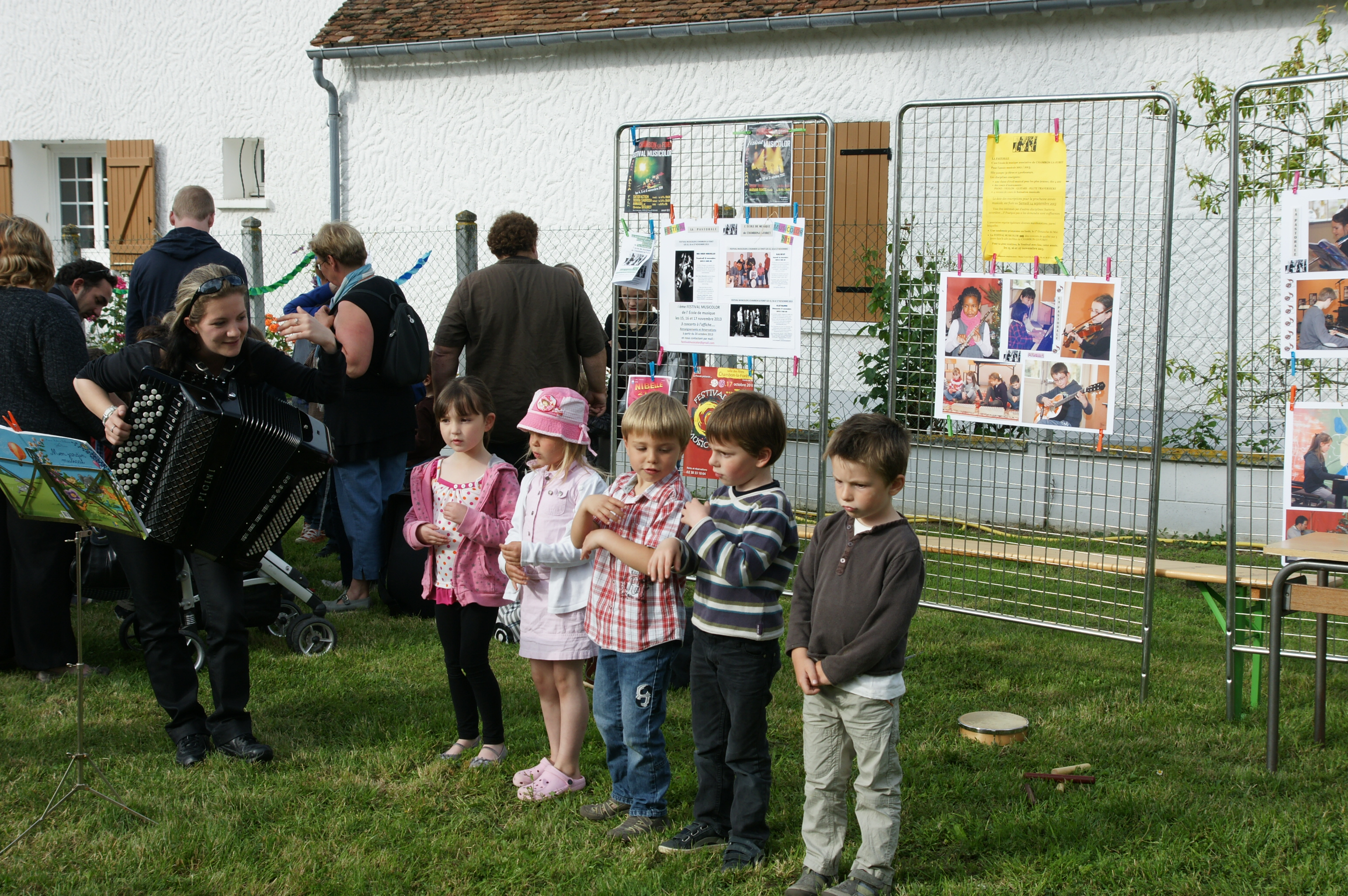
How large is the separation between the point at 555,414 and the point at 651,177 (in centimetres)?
210

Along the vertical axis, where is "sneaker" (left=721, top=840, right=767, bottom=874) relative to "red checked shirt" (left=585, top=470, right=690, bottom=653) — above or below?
below

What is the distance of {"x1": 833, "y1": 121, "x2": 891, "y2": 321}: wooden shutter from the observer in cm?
962

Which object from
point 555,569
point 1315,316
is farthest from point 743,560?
point 1315,316

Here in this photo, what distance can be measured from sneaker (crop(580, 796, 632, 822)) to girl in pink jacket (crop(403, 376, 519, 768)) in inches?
21.8

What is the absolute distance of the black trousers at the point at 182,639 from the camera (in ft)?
13.6

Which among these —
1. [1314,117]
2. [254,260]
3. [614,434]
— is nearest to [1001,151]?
[614,434]

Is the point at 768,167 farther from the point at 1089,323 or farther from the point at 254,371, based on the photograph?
the point at 254,371

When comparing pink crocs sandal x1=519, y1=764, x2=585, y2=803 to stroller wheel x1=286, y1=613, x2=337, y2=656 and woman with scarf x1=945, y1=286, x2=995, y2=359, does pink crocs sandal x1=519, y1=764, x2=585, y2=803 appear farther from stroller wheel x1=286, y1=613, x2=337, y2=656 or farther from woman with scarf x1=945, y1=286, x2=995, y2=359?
woman with scarf x1=945, y1=286, x2=995, y2=359

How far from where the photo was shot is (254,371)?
426 cm

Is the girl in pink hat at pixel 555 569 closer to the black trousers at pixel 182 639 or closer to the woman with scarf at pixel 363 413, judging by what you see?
the black trousers at pixel 182 639

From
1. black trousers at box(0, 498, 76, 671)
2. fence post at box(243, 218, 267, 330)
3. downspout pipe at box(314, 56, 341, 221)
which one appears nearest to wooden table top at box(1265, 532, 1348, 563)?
black trousers at box(0, 498, 76, 671)

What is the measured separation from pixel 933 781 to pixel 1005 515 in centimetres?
145

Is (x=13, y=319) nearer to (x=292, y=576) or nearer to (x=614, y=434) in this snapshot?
(x=292, y=576)

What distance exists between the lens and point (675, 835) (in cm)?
350
